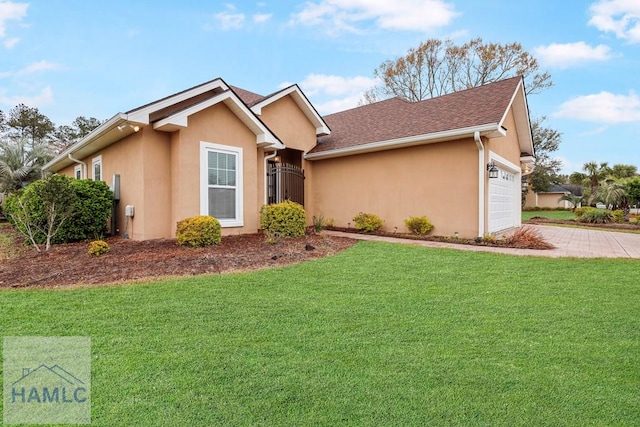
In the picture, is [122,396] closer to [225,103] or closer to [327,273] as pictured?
[327,273]

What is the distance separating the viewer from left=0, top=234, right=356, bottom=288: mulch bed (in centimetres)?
528

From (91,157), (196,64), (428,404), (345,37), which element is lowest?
(428,404)

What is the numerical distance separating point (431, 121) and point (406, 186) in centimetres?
232

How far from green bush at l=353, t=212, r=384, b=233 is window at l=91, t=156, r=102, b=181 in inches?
343

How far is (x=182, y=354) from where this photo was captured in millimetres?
2939

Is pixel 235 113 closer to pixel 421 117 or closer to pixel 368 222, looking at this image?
pixel 368 222

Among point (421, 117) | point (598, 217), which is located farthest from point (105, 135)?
point (598, 217)

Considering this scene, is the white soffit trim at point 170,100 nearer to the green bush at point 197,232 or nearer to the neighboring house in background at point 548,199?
the green bush at point 197,232

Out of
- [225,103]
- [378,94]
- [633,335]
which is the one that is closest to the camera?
[633,335]

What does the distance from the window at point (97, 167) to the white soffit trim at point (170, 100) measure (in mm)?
4007

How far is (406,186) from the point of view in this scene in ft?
37.2

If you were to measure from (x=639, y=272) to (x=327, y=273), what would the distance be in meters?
5.64

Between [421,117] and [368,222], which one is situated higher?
[421,117]

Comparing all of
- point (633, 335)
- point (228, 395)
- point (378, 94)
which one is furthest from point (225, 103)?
point (378, 94)
